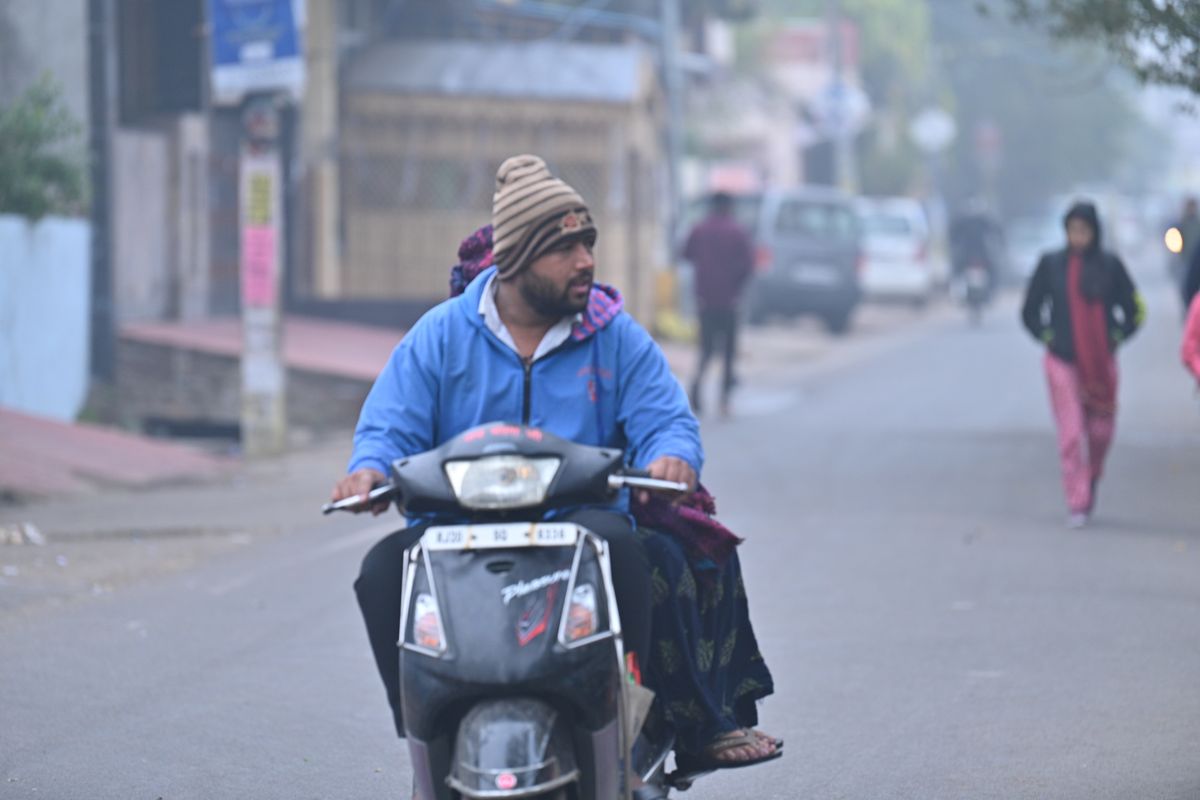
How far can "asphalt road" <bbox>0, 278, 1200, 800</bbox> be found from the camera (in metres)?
6.13

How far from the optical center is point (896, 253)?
1451 inches

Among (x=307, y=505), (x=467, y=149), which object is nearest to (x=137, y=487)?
(x=307, y=505)

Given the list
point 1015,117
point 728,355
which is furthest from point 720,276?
point 1015,117

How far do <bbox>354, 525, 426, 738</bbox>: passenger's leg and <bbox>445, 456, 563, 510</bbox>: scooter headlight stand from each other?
0.33 metres

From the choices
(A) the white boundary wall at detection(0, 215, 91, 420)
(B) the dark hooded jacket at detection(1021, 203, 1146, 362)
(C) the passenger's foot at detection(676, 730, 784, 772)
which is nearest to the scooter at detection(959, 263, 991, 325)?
(A) the white boundary wall at detection(0, 215, 91, 420)

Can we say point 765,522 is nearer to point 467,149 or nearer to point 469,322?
point 469,322

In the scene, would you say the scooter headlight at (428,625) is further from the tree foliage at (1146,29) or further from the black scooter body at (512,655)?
the tree foliage at (1146,29)

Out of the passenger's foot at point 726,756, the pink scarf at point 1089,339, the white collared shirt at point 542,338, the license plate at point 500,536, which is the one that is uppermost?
the white collared shirt at point 542,338

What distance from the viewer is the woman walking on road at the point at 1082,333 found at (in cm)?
1139

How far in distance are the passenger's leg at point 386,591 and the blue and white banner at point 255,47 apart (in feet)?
32.0

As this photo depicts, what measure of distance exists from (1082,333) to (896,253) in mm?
25652

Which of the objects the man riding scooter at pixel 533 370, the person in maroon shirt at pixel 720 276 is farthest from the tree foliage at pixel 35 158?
the man riding scooter at pixel 533 370

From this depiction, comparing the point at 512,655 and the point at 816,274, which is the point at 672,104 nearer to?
the point at 816,274

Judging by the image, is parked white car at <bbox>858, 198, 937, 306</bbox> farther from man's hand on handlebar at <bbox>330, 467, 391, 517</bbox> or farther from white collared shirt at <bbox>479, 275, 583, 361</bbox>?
man's hand on handlebar at <bbox>330, 467, 391, 517</bbox>
